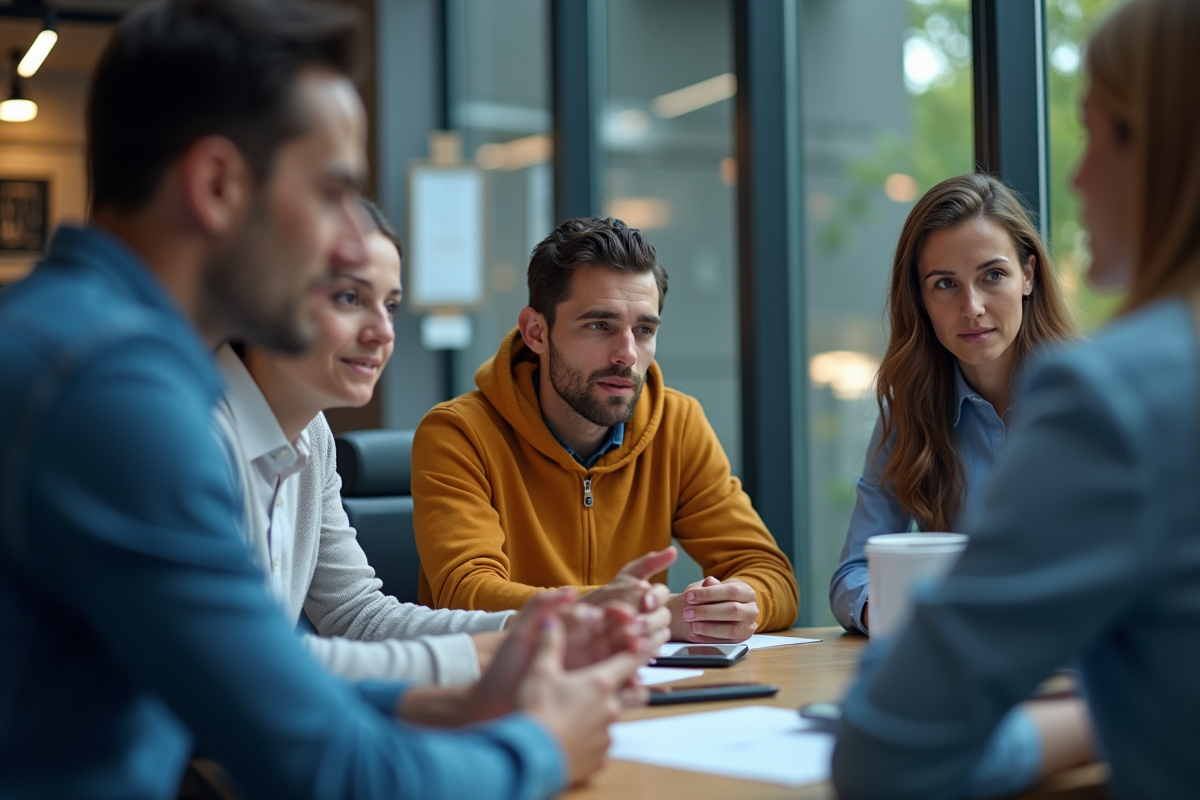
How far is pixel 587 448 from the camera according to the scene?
96.3 inches

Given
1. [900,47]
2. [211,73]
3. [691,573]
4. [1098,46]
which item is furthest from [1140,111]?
[691,573]

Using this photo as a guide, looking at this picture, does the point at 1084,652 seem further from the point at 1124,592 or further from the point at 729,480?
the point at 729,480

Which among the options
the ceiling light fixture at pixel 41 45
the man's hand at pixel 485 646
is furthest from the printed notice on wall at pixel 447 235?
the man's hand at pixel 485 646

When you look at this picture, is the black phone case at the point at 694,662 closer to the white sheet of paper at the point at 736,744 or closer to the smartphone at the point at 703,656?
the smartphone at the point at 703,656

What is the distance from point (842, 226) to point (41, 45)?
9.95 feet

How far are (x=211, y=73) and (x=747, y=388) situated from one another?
2.32 m

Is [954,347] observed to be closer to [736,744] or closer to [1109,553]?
[736,744]

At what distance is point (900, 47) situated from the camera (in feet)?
9.78

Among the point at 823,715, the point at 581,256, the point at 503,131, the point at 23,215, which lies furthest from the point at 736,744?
the point at 23,215

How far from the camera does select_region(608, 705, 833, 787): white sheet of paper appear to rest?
3.51ft

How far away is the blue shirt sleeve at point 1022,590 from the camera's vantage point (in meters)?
0.83

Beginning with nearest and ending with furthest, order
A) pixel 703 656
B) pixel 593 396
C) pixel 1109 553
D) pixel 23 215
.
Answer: pixel 1109 553 < pixel 703 656 < pixel 593 396 < pixel 23 215

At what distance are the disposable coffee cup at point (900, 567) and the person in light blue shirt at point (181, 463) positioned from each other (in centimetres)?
44

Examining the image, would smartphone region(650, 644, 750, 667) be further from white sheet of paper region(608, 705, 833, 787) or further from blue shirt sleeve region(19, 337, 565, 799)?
blue shirt sleeve region(19, 337, 565, 799)
